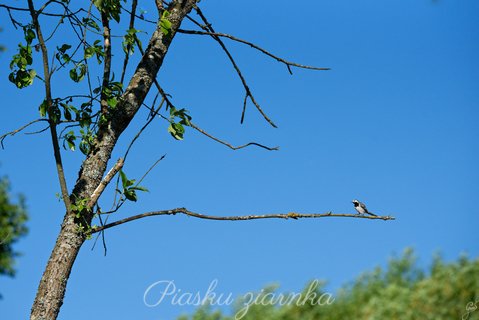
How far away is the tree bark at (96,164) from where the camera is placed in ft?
13.4

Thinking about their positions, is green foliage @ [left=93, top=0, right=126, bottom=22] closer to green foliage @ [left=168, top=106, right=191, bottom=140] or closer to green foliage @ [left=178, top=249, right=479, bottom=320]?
green foliage @ [left=168, top=106, right=191, bottom=140]

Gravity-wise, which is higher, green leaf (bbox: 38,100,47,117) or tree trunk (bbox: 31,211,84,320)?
green leaf (bbox: 38,100,47,117)

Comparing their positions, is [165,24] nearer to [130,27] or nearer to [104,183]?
[130,27]

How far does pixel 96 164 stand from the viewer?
174 inches

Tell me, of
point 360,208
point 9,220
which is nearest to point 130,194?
point 360,208

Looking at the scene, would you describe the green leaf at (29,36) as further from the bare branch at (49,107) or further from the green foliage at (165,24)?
the green foliage at (165,24)

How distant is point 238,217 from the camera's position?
4.50m

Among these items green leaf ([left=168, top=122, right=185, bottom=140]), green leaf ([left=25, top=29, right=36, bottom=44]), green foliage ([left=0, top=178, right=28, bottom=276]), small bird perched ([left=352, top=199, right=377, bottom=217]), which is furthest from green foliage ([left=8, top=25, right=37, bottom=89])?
green foliage ([left=0, top=178, right=28, bottom=276])

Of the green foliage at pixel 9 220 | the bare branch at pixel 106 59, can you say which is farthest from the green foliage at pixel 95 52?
the green foliage at pixel 9 220

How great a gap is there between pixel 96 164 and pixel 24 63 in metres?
1.03

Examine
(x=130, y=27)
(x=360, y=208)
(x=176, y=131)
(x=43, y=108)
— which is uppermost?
(x=130, y=27)

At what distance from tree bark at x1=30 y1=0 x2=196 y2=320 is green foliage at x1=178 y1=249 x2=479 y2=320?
1.06 m

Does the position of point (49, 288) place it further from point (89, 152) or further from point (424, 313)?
point (424, 313)

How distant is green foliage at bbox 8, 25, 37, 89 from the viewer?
4.62 meters
